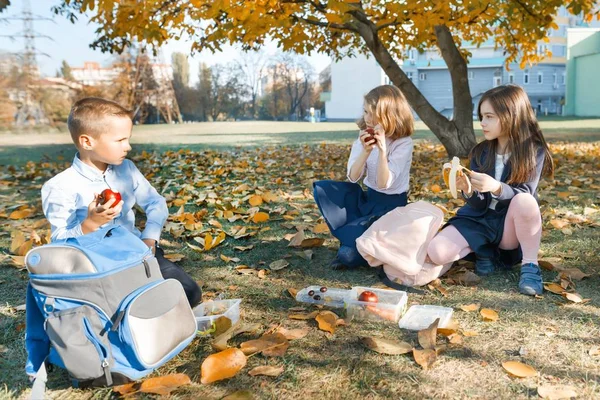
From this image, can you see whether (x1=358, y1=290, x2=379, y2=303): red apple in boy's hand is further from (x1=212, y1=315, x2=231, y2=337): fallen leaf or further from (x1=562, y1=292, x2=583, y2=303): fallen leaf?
(x1=562, y1=292, x2=583, y2=303): fallen leaf

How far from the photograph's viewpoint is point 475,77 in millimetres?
49281

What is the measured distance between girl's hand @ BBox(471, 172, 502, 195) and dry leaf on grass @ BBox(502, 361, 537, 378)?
99 centimetres

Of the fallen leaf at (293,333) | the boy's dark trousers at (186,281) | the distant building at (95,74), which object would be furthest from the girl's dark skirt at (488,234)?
the distant building at (95,74)

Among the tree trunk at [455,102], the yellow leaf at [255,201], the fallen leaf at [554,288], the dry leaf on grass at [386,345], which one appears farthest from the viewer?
the tree trunk at [455,102]

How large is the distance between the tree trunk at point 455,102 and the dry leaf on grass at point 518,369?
562cm

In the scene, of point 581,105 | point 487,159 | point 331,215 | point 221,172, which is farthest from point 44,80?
point 581,105

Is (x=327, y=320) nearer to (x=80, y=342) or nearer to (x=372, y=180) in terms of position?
(x=80, y=342)

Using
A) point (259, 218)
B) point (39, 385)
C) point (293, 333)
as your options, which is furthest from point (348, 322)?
point (259, 218)

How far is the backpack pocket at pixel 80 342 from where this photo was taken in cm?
167

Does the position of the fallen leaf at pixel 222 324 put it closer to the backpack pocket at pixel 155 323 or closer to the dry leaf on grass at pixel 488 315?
the backpack pocket at pixel 155 323

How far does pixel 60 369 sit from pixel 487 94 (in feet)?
7.70

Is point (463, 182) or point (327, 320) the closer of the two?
point (327, 320)

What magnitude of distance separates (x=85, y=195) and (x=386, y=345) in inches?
53.6

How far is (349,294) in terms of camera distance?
2449 millimetres
